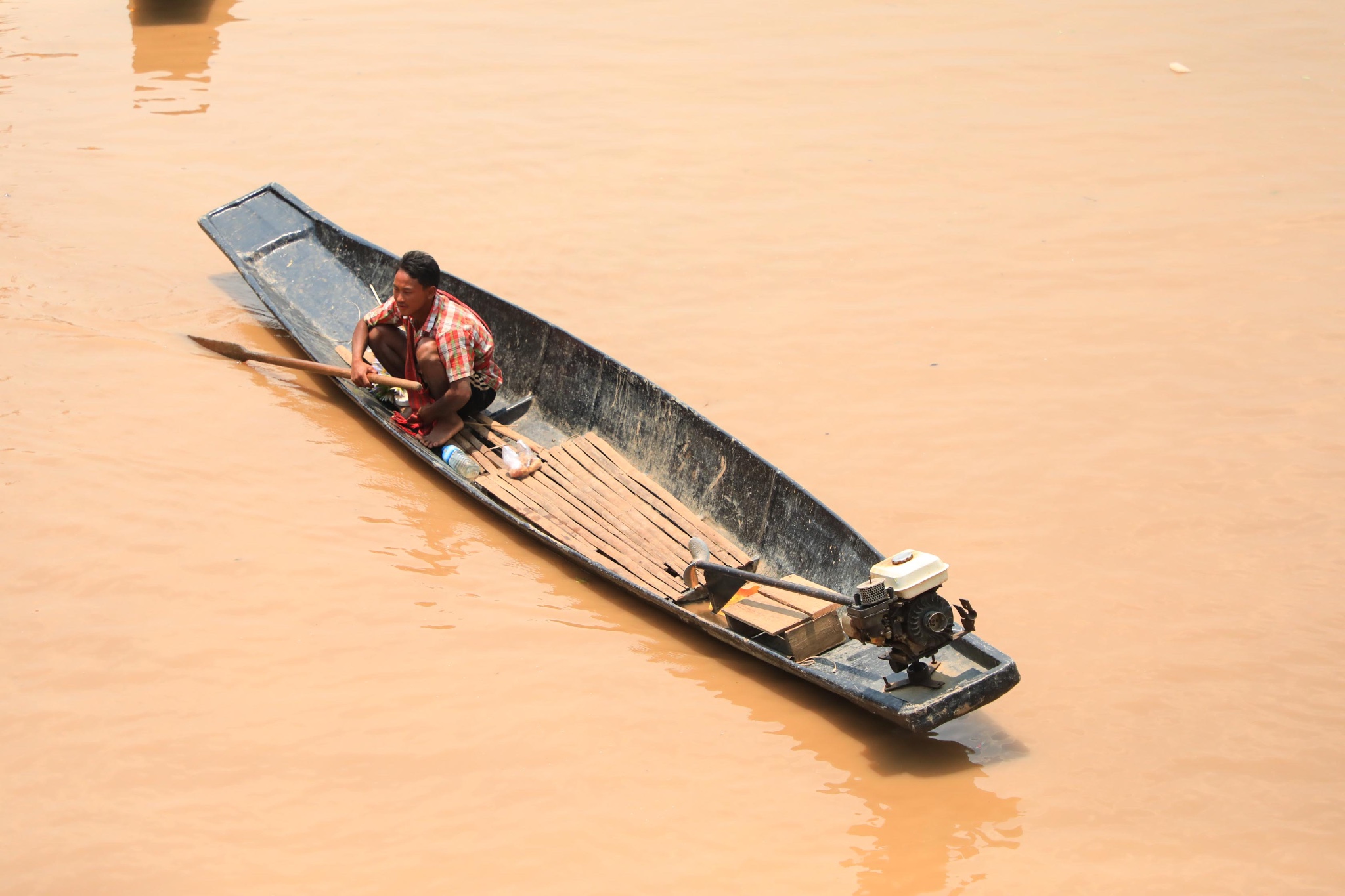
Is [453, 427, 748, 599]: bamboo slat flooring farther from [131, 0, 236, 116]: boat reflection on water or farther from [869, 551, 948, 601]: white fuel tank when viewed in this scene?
[131, 0, 236, 116]: boat reflection on water

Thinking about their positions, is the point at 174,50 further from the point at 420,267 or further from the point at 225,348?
the point at 420,267

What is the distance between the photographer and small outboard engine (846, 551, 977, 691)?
351cm

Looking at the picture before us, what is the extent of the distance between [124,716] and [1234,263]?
705 centimetres

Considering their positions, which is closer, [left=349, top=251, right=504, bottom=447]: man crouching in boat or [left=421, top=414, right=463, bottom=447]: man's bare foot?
[left=349, top=251, right=504, bottom=447]: man crouching in boat

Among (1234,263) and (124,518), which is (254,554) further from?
(1234,263)

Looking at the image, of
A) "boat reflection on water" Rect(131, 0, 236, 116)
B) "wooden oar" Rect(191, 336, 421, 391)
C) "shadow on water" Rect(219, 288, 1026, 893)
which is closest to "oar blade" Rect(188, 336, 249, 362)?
"wooden oar" Rect(191, 336, 421, 391)

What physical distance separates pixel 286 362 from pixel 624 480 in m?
1.96

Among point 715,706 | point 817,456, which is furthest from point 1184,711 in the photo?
point 817,456

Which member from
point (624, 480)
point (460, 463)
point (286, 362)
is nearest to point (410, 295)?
point (460, 463)

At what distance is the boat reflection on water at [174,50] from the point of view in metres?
9.99

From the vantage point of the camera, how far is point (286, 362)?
577 cm

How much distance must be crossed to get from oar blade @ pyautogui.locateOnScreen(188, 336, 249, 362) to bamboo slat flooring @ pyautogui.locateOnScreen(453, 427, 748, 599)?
1.44 m

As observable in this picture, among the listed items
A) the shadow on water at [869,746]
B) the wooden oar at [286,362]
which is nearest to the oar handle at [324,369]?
the wooden oar at [286,362]

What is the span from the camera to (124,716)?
12.2ft
